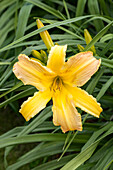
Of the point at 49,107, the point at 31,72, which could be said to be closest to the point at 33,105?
the point at 31,72

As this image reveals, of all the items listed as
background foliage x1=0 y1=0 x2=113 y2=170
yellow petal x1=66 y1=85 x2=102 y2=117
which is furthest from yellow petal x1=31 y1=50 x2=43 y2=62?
yellow petal x1=66 y1=85 x2=102 y2=117

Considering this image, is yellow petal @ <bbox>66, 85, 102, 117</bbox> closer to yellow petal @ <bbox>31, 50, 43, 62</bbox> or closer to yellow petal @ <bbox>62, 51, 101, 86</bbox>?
yellow petal @ <bbox>62, 51, 101, 86</bbox>

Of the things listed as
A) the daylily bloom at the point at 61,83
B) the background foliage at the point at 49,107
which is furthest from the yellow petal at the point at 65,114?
the background foliage at the point at 49,107

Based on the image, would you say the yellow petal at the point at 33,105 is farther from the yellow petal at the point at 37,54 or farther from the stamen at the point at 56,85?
the yellow petal at the point at 37,54

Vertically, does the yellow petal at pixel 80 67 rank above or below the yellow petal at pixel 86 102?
above

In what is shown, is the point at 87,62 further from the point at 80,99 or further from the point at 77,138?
the point at 77,138

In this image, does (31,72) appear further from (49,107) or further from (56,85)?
(49,107)

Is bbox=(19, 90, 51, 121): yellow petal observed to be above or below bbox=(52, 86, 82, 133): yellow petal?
above
